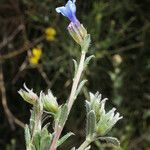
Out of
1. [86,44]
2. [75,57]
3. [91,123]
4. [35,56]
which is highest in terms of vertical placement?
[35,56]

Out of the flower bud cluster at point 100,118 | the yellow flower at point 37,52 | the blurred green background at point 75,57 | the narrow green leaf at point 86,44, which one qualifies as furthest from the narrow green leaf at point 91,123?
the yellow flower at point 37,52

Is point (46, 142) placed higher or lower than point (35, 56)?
lower

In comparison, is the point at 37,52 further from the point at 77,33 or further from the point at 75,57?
the point at 77,33

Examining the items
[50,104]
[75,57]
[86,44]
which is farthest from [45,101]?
[75,57]

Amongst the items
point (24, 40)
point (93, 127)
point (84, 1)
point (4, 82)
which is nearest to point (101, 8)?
point (84, 1)

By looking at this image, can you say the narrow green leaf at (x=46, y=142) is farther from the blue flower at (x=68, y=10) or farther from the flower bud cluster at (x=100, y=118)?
the blue flower at (x=68, y=10)

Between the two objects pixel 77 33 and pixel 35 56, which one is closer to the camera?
pixel 77 33

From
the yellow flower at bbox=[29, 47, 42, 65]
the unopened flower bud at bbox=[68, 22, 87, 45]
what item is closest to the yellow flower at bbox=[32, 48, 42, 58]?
the yellow flower at bbox=[29, 47, 42, 65]

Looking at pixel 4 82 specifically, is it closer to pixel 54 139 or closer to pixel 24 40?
pixel 24 40
